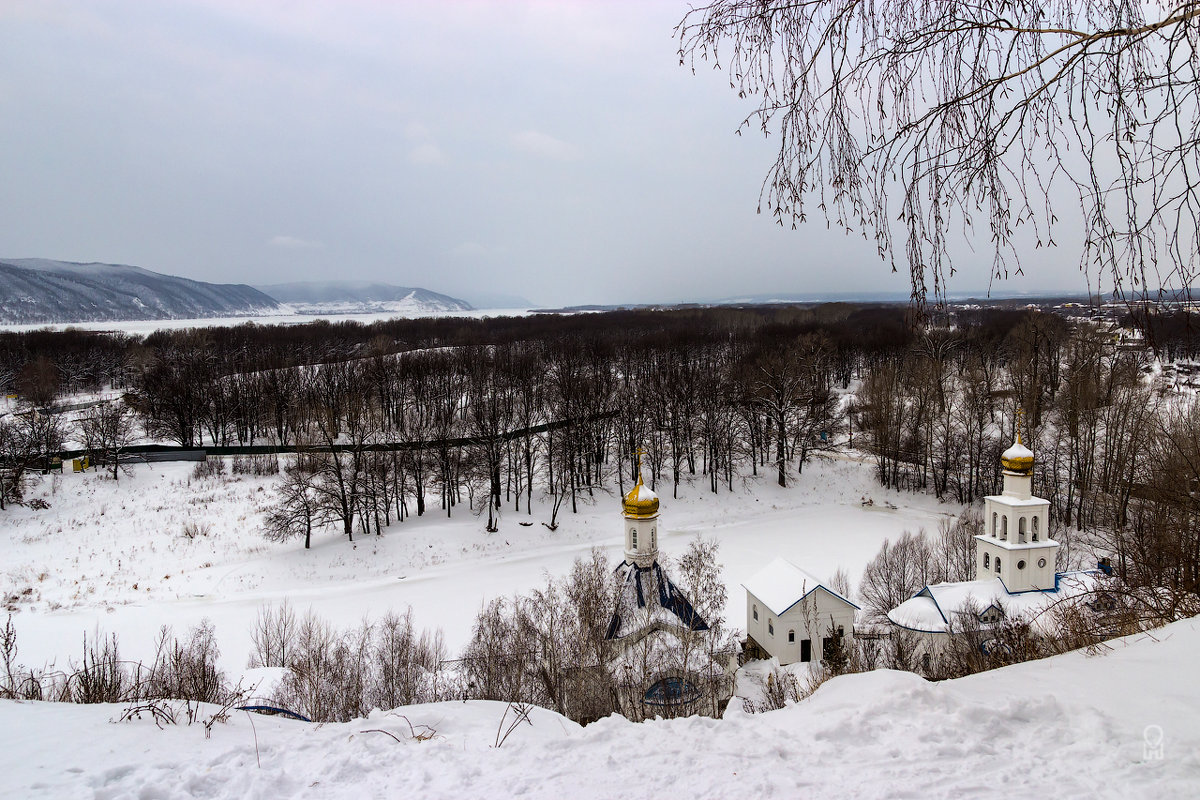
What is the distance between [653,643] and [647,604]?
8.28ft

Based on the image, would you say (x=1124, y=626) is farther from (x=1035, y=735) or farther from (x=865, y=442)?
(x=865, y=442)

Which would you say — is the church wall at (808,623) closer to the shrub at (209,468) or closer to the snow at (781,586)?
the snow at (781,586)

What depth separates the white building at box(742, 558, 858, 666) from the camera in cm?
1591

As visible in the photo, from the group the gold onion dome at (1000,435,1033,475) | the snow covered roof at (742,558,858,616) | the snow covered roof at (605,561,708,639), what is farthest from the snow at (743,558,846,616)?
the gold onion dome at (1000,435,1033,475)

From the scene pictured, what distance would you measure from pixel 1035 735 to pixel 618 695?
795cm

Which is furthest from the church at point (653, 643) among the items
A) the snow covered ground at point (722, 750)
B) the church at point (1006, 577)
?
the church at point (1006, 577)

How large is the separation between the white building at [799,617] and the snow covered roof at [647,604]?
9.41ft

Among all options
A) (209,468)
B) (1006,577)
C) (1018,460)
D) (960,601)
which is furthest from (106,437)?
(1018,460)

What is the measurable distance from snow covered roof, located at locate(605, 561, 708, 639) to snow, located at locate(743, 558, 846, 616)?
2864 mm

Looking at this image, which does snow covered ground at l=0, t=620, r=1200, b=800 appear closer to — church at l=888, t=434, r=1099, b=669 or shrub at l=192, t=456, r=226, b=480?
church at l=888, t=434, r=1099, b=669

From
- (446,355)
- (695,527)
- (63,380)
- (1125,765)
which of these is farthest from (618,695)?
(63,380)

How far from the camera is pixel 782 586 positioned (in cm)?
1686

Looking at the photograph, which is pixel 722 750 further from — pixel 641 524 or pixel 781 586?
pixel 781 586

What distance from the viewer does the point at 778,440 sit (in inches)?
1278
